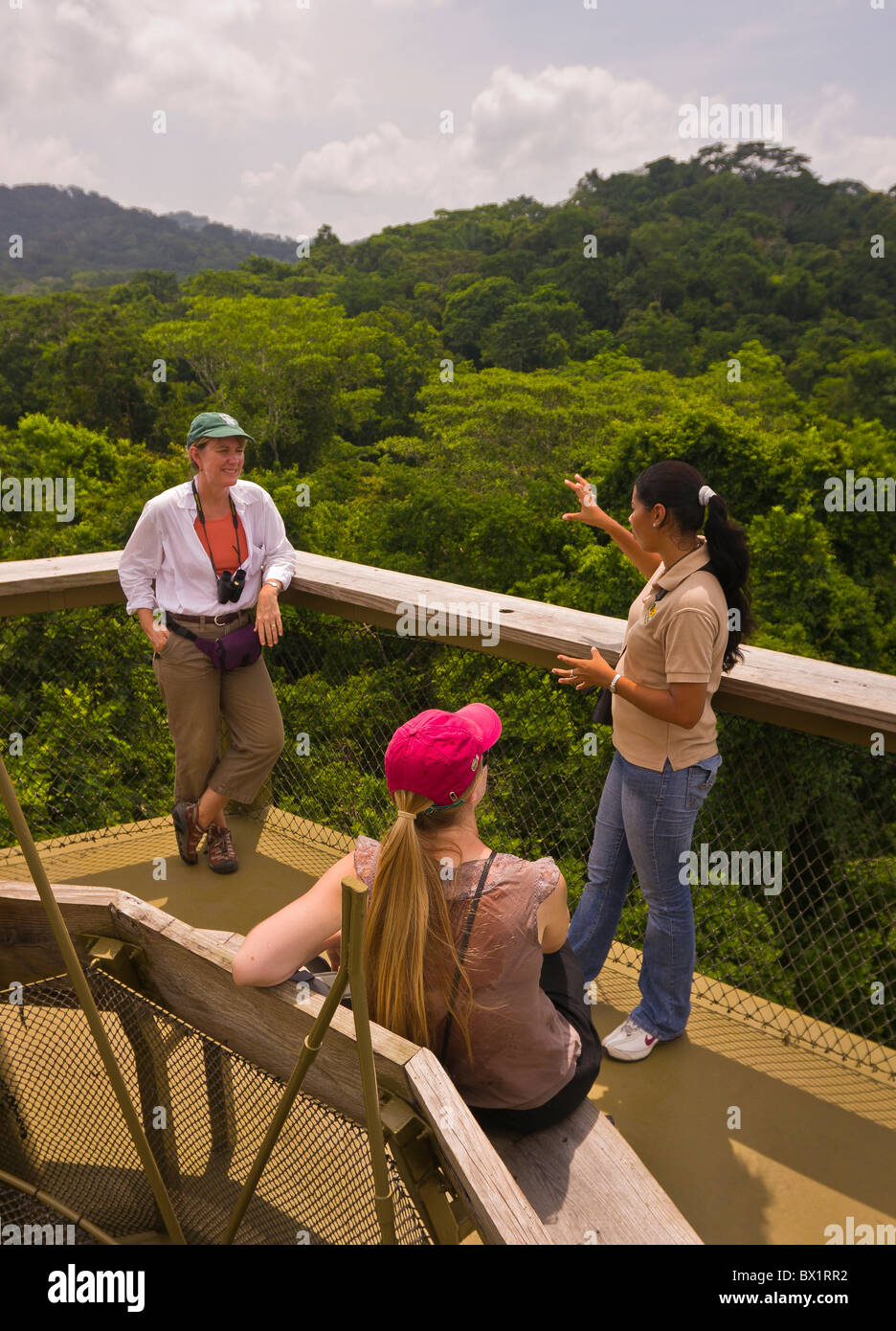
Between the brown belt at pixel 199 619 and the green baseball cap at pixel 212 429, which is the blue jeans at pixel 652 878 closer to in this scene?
the brown belt at pixel 199 619

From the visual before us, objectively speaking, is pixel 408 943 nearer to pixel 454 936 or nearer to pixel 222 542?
pixel 454 936

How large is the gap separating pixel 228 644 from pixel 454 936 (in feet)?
5.12

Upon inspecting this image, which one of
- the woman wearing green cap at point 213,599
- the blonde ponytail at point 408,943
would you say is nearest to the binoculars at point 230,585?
the woman wearing green cap at point 213,599

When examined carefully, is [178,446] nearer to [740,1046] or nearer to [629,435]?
[629,435]

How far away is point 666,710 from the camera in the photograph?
2098mm

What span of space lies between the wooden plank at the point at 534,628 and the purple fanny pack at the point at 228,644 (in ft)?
0.85

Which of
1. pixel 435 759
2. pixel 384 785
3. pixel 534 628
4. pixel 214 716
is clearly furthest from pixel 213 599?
pixel 384 785

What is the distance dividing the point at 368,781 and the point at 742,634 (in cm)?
218

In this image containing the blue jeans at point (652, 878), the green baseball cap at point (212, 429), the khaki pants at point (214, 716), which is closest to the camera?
the blue jeans at point (652, 878)

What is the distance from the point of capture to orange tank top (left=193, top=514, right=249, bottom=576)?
2.81 m

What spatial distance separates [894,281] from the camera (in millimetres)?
41906

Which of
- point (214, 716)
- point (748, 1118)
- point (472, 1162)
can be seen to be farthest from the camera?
point (214, 716)

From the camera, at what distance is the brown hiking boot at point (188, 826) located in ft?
10.1
